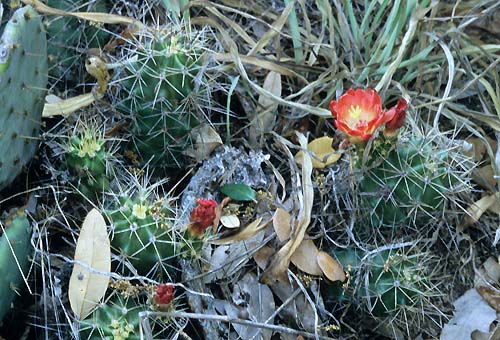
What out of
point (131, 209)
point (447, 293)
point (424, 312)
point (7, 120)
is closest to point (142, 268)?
point (131, 209)

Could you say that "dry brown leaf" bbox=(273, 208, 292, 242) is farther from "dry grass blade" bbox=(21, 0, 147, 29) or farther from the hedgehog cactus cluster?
"dry grass blade" bbox=(21, 0, 147, 29)

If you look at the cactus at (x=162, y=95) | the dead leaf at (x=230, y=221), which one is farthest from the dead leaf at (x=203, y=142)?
the dead leaf at (x=230, y=221)

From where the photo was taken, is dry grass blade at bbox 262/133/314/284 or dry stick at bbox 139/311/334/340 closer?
dry stick at bbox 139/311/334/340

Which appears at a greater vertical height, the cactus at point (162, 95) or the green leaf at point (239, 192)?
the cactus at point (162, 95)

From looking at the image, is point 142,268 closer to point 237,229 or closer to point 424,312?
point 237,229

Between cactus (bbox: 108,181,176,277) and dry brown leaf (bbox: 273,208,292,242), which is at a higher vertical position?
cactus (bbox: 108,181,176,277)

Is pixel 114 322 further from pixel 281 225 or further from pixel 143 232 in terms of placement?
pixel 281 225

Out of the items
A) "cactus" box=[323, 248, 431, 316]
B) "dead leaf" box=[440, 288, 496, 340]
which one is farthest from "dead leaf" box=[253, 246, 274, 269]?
"dead leaf" box=[440, 288, 496, 340]

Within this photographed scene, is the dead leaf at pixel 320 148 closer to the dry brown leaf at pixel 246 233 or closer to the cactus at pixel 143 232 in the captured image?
the dry brown leaf at pixel 246 233
